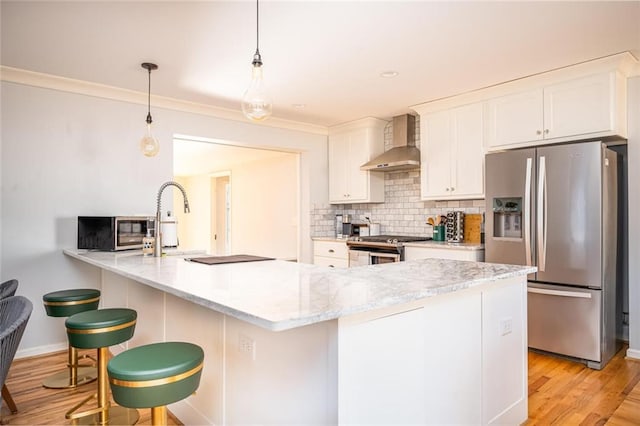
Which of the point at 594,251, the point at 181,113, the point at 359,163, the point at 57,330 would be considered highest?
the point at 181,113

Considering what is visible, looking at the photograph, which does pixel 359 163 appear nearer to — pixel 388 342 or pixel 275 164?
pixel 275 164

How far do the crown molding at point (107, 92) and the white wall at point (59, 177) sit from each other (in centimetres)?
5

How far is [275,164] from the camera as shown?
659 centimetres

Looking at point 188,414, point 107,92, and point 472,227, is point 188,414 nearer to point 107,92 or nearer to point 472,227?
point 107,92

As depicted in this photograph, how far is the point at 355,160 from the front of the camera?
17.0 feet

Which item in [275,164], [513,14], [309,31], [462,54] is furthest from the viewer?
Answer: [275,164]

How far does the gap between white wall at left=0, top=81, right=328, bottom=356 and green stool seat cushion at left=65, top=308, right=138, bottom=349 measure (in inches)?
69.2

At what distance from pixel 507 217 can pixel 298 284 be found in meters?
2.64

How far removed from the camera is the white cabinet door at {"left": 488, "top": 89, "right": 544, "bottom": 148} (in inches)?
136

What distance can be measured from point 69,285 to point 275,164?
12.0 feet

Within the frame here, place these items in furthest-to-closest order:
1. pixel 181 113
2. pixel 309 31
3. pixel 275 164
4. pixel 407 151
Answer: pixel 275 164
pixel 407 151
pixel 181 113
pixel 309 31

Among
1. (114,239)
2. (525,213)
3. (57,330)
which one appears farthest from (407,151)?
(57,330)

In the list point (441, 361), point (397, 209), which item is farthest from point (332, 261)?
point (441, 361)

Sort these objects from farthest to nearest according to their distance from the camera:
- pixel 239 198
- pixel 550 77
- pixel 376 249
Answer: pixel 239 198 → pixel 376 249 → pixel 550 77
